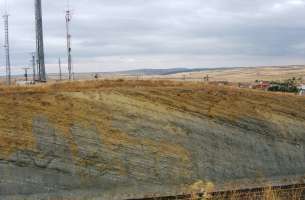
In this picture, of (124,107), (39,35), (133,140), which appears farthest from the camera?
(39,35)

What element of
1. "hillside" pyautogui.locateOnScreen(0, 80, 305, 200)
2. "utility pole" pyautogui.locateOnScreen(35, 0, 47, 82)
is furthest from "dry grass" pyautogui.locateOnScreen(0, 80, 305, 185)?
"utility pole" pyautogui.locateOnScreen(35, 0, 47, 82)

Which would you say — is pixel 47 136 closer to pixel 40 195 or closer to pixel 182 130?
pixel 40 195

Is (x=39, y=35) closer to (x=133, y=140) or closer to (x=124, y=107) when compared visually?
(x=124, y=107)

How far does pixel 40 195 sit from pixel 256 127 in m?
5.61

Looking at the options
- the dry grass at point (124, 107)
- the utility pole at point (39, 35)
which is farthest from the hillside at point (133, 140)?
the utility pole at point (39, 35)

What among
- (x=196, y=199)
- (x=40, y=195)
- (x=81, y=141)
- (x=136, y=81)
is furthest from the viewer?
(x=136, y=81)

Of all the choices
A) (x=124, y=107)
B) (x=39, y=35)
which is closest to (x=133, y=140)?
(x=124, y=107)

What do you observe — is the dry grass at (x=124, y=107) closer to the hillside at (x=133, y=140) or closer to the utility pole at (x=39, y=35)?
the hillside at (x=133, y=140)

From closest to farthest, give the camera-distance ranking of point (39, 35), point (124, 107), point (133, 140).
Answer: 1. point (133, 140)
2. point (124, 107)
3. point (39, 35)

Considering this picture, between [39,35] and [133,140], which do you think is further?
[39,35]

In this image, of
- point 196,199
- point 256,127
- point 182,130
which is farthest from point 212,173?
point 196,199

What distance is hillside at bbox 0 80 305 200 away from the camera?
10.9m

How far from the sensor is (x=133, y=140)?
11.8 metres

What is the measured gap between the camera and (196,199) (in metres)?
6.06
